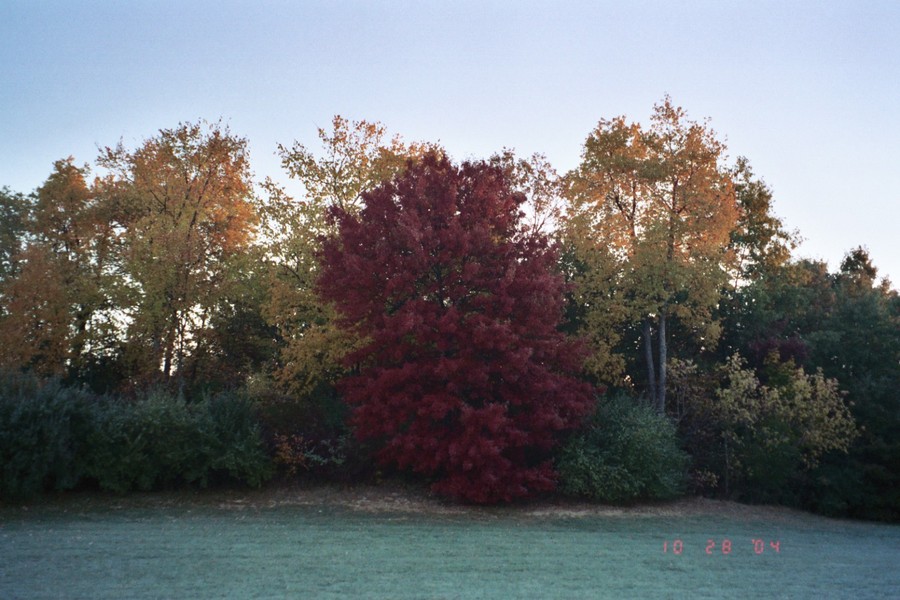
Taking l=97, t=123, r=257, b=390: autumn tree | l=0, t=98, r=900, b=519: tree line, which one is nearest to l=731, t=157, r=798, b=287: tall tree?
l=0, t=98, r=900, b=519: tree line

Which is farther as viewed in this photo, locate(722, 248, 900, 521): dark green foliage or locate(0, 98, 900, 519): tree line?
locate(722, 248, 900, 521): dark green foliage

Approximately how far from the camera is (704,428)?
2106 cm

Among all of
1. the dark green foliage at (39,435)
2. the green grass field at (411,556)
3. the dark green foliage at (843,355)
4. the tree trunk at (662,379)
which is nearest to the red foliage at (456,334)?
the green grass field at (411,556)

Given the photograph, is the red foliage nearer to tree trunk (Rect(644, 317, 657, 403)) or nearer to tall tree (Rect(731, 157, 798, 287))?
tree trunk (Rect(644, 317, 657, 403))

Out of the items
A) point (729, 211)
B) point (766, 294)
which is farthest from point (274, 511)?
point (766, 294)

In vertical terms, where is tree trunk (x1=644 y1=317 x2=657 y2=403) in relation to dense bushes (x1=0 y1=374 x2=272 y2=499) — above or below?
above

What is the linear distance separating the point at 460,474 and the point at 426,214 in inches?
255

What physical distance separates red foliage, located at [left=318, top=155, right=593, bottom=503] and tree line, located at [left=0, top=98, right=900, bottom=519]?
0.22 feet

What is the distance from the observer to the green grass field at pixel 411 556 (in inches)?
339

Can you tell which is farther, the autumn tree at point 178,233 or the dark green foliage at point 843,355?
the autumn tree at point 178,233

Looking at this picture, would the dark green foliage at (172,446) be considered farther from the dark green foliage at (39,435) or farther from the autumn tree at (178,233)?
Result: the autumn tree at (178,233)

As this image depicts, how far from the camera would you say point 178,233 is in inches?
921

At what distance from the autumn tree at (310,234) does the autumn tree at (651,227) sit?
6.49 meters
